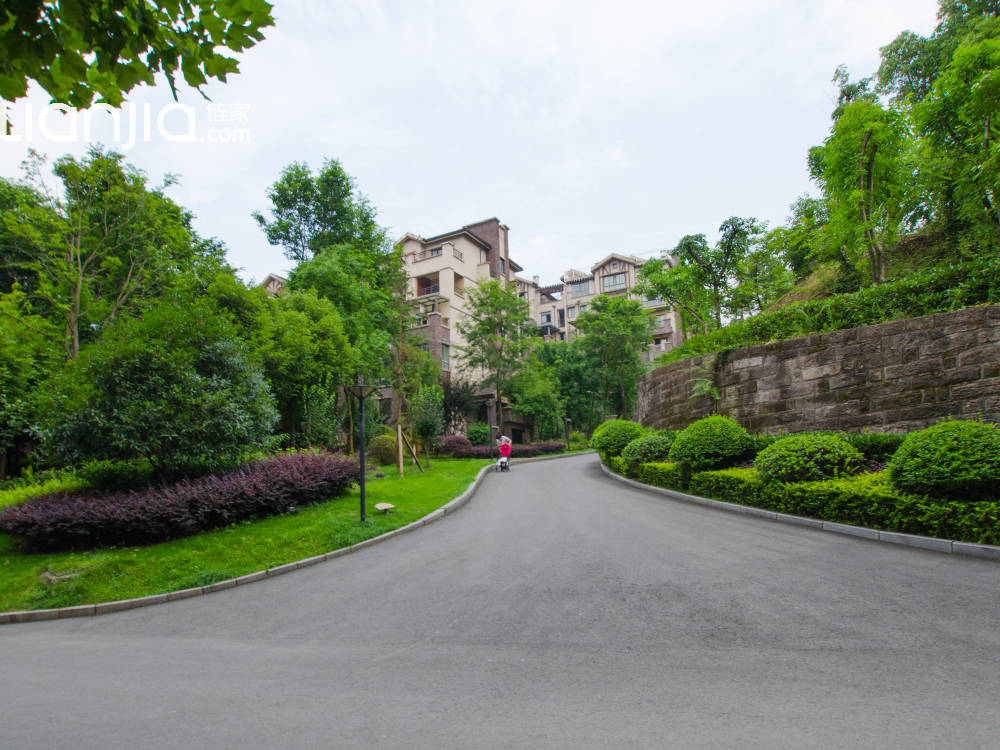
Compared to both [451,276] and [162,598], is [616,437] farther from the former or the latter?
[451,276]

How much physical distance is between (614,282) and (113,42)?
62975 mm

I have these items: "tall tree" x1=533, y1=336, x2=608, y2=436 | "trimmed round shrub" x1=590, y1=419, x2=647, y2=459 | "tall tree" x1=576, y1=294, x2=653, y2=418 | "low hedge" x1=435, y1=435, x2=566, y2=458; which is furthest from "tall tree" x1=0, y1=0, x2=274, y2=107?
"tall tree" x1=576, y1=294, x2=653, y2=418

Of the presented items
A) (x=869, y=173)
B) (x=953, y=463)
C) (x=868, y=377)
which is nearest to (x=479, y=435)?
(x=869, y=173)

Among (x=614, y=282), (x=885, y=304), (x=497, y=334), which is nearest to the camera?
(x=885, y=304)

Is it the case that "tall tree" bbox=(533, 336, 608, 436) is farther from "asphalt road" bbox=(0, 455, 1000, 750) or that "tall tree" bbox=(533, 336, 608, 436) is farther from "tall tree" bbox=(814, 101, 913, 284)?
"asphalt road" bbox=(0, 455, 1000, 750)

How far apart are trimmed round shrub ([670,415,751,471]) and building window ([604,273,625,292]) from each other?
2051 inches

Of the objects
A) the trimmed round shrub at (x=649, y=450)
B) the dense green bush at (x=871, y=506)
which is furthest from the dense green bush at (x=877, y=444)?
the trimmed round shrub at (x=649, y=450)

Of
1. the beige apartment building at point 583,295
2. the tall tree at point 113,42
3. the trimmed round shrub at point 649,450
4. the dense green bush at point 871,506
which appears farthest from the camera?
the beige apartment building at point 583,295

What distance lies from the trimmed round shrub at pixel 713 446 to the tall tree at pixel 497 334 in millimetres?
22926

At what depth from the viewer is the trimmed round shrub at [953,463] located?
680cm

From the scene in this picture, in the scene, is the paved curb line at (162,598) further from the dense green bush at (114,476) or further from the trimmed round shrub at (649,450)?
the trimmed round shrub at (649,450)

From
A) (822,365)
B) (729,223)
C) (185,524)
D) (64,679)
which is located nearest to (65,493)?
(185,524)

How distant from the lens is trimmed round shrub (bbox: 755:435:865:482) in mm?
9250

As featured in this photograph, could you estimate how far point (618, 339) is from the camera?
42.2 metres
